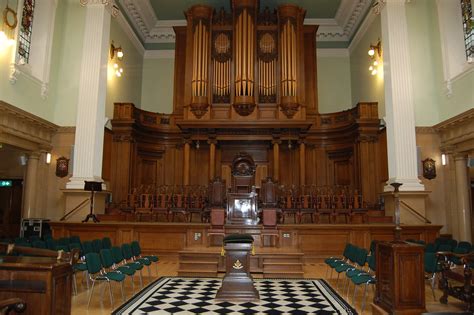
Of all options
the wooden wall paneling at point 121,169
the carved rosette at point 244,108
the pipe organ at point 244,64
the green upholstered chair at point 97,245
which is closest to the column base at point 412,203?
the pipe organ at point 244,64

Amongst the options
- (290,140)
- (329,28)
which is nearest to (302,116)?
(290,140)

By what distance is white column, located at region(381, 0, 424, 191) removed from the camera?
442 inches

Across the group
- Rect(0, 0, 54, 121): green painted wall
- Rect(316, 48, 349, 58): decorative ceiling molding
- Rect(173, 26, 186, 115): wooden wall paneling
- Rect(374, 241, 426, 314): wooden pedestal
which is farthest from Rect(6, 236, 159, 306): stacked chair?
Rect(316, 48, 349, 58): decorative ceiling molding

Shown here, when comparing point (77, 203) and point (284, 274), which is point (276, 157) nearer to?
point (284, 274)

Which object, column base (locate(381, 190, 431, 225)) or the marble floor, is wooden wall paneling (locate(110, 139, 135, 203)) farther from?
column base (locate(381, 190, 431, 225))

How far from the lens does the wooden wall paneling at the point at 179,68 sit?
1525cm

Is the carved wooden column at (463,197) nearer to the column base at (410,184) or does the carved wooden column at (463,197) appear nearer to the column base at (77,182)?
the column base at (410,184)

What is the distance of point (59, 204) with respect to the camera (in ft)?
38.0

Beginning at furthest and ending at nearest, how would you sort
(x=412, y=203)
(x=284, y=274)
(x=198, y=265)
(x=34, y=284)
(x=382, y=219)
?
(x=382, y=219)
(x=412, y=203)
(x=198, y=265)
(x=284, y=274)
(x=34, y=284)

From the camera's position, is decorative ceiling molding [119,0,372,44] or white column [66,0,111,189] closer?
white column [66,0,111,189]

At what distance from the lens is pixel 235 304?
5988 mm

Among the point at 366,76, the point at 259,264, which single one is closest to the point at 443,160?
the point at 366,76

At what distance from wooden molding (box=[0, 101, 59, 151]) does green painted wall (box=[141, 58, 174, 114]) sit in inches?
208

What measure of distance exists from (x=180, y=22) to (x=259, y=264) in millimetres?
11843
